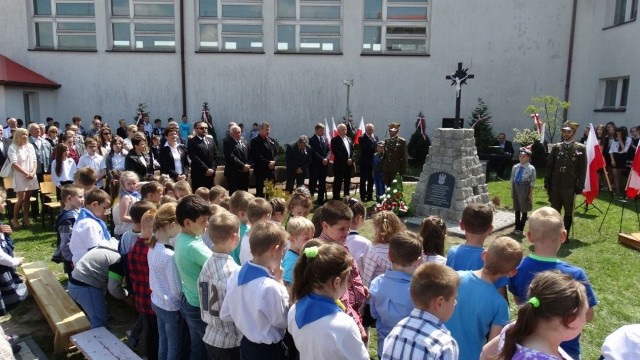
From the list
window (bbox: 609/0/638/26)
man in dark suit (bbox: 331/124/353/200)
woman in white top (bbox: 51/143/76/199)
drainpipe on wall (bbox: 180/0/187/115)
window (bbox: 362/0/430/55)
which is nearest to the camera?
woman in white top (bbox: 51/143/76/199)

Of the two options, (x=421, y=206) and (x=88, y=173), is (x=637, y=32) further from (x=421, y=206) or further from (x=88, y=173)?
(x=88, y=173)

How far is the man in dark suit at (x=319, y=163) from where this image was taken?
11.1 metres

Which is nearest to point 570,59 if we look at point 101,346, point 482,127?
point 482,127

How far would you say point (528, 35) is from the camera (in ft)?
56.5

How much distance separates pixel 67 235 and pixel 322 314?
367 centimetres

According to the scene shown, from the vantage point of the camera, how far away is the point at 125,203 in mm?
5453

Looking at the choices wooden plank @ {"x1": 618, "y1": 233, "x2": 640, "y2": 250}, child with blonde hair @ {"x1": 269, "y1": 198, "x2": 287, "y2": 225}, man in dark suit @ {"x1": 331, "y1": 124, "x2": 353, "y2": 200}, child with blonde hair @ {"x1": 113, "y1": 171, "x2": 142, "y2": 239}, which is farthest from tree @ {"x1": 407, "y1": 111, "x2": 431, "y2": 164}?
child with blonde hair @ {"x1": 269, "y1": 198, "x2": 287, "y2": 225}

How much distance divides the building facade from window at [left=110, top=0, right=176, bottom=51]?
0.04 metres

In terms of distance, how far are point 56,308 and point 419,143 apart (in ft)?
46.1

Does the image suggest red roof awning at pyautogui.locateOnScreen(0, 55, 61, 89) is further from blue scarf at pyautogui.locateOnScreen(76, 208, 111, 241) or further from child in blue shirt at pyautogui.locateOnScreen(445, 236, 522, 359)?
child in blue shirt at pyautogui.locateOnScreen(445, 236, 522, 359)

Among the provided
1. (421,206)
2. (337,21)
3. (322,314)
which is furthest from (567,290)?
(337,21)

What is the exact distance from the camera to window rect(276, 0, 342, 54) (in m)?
17.5

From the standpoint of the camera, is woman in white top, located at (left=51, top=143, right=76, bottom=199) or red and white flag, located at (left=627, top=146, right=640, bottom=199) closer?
red and white flag, located at (left=627, top=146, right=640, bottom=199)

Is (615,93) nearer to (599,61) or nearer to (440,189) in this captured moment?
(599,61)
